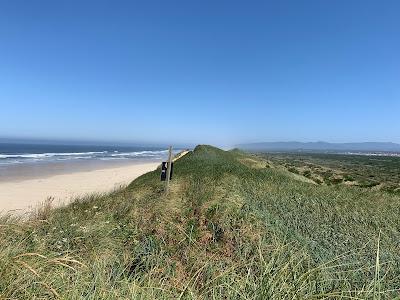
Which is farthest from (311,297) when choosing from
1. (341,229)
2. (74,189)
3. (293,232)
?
(74,189)

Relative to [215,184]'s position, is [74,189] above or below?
below

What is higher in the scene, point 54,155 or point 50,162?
point 54,155

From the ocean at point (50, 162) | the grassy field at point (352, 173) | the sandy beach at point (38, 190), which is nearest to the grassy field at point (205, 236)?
the sandy beach at point (38, 190)

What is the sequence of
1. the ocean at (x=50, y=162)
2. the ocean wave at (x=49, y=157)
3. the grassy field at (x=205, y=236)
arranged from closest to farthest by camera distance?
the grassy field at (x=205, y=236) → the ocean at (x=50, y=162) → the ocean wave at (x=49, y=157)

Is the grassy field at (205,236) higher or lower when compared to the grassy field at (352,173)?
higher

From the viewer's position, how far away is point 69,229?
297 inches

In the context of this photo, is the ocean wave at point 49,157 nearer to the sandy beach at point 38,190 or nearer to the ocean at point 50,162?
the ocean at point 50,162

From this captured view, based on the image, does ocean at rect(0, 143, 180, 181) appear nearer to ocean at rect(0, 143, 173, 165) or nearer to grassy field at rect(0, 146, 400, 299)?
ocean at rect(0, 143, 173, 165)

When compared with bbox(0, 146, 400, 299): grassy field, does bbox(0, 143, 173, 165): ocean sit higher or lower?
lower

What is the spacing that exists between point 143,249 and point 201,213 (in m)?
2.39

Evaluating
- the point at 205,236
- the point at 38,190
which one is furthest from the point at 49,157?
the point at 205,236

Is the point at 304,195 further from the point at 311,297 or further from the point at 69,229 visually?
the point at 311,297

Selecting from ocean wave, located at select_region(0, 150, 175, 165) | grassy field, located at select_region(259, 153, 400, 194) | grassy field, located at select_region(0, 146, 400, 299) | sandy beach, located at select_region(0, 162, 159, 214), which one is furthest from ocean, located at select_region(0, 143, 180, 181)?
grassy field, located at select_region(0, 146, 400, 299)

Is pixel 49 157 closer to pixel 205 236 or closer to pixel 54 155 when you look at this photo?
pixel 54 155
